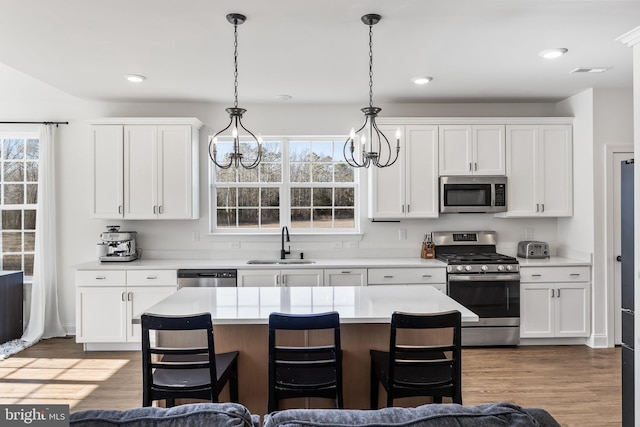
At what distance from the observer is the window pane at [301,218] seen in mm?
4949

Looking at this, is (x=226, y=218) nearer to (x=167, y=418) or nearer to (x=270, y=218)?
(x=270, y=218)

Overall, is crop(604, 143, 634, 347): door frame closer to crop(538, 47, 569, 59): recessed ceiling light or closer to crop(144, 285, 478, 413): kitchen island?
crop(538, 47, 569, 59): recessed ceiling light

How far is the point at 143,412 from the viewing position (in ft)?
3.80

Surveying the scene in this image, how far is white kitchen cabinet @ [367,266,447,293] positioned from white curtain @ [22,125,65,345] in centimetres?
366

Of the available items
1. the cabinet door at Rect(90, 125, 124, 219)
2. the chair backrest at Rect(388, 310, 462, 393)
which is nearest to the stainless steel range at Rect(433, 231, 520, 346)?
the chair backrest at Rect(388, 310, 462, 393)

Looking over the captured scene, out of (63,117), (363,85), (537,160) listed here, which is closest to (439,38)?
(363,85)

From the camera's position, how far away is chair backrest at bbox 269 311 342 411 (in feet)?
6.66

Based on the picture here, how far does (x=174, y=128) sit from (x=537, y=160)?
4020mm

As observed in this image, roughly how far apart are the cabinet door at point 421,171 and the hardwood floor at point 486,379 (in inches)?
61.5

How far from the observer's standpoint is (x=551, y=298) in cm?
429

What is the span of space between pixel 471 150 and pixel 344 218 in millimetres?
1637

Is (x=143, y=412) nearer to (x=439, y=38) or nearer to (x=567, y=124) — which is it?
(x=439, y=38)

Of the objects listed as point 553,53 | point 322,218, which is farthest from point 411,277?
point 553,53

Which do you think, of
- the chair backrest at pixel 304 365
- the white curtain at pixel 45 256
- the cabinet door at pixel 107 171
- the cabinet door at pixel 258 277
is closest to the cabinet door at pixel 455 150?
the cabinet door at pixel 258 277
